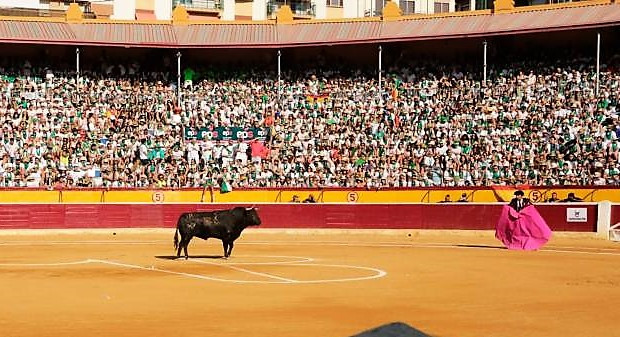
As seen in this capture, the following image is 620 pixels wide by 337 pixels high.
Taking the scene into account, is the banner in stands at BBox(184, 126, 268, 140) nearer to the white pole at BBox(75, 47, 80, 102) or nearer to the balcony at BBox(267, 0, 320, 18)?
the white pole at BBox(75, 47, 80, 102)

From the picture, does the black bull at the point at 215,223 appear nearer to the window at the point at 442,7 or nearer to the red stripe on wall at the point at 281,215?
the red stripe on wall at the point at 281,215

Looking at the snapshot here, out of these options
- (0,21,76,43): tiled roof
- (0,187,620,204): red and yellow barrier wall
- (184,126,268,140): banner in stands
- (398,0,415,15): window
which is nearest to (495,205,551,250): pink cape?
(0,187,620,204): red and yellow barrier wall

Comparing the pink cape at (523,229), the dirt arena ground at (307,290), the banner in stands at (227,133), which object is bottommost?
the dirt arena ground at (307,290)

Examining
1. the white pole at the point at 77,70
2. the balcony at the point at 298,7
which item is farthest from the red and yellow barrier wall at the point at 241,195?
the balcony at the point at 298,7

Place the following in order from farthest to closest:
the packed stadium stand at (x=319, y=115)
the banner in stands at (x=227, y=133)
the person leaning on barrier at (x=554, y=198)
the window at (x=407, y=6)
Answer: the window at (x=407, y=6) → the banner in stands at (x=227, y=133) → the packed stadium stand at (x=319, y=115) → the person leaning on barrier at (x=554, y=198)

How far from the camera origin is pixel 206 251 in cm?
2481

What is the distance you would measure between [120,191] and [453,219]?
1107cm

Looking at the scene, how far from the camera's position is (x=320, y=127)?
3747 centimetres

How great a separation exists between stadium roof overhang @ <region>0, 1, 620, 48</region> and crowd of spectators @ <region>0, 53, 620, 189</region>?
48.8 inches

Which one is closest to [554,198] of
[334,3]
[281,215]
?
[281,215]

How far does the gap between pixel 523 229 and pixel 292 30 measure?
1992cm

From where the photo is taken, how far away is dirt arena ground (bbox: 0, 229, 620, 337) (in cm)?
1202

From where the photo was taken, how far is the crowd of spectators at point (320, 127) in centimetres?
3369

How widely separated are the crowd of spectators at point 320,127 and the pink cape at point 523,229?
24.4ft
